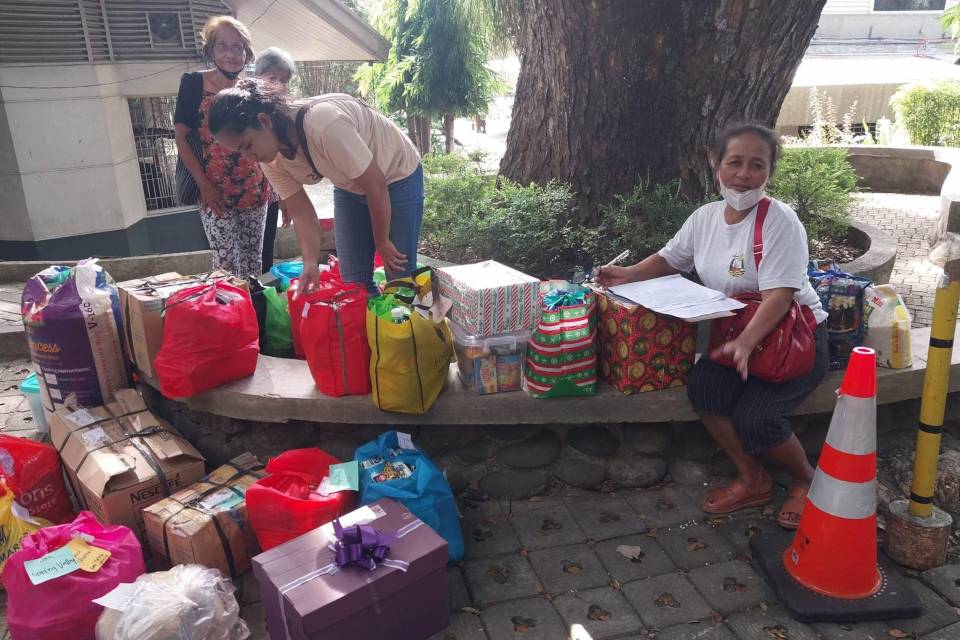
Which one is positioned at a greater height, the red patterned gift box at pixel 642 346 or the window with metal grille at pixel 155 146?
the window with metal grille at pixel 155 146

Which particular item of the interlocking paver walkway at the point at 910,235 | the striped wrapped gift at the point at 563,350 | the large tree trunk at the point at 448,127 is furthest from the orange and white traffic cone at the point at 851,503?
the large tree trunk at the point at 448,127

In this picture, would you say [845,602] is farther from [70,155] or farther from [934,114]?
[934,114]

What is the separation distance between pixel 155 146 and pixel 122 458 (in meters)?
7.11

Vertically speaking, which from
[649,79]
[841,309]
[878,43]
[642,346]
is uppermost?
[878,43]

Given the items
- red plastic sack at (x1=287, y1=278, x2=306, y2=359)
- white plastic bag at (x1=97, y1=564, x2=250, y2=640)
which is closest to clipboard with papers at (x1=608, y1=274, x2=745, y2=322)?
red plastic sack at (x1=287, y1=278, x2=306, y2=359)

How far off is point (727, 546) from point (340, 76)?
22296 mm

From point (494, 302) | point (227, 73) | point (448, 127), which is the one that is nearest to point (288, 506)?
point (494, 302)

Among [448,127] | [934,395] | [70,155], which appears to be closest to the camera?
Answer: [934,395]

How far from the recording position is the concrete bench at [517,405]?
10.5 ft

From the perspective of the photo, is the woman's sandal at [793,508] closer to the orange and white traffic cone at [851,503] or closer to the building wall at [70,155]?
the orange and white traffic cone at [851,503]

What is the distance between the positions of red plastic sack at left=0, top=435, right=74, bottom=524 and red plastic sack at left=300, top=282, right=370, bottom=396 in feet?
4.24

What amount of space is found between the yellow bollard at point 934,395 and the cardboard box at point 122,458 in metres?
3.04

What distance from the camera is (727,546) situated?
301cm

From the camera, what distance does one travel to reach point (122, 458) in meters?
3.18
